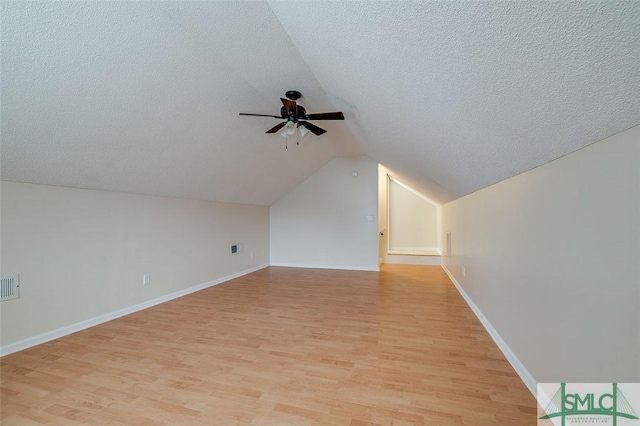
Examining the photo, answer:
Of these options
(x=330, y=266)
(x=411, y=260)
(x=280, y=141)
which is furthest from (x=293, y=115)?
(x=411, y=260)

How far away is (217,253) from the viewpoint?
466 cm

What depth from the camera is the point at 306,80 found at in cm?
260

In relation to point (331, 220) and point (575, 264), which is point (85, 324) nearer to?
point (575, 264)

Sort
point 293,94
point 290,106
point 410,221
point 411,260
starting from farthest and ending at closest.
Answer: point 410,221, point 411,260, point 293,94, point 290,106

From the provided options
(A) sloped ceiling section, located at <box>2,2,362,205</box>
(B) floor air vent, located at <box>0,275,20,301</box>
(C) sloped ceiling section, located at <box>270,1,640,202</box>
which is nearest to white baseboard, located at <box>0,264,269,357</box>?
(B) floor air vent, located at <box>0,275,20,301</box>

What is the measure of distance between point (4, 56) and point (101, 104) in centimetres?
54

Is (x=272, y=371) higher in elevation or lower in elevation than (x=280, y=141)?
lower

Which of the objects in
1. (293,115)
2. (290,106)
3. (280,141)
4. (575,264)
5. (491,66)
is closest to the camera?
(491,66)

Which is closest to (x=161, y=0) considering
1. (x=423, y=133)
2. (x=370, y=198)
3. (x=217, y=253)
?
(x=423, y=133)

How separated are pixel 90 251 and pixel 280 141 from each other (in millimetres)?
2632

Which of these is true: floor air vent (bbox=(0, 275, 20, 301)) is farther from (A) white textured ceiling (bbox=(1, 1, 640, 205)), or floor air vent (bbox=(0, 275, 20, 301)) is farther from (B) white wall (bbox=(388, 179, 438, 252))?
(B) white wall (bbox=(388, 179, 438, 252))

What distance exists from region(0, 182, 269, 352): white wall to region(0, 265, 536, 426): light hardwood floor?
0.30 metres

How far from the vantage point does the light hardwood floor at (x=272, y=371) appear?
4.99 feet

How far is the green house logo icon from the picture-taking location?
97cm
